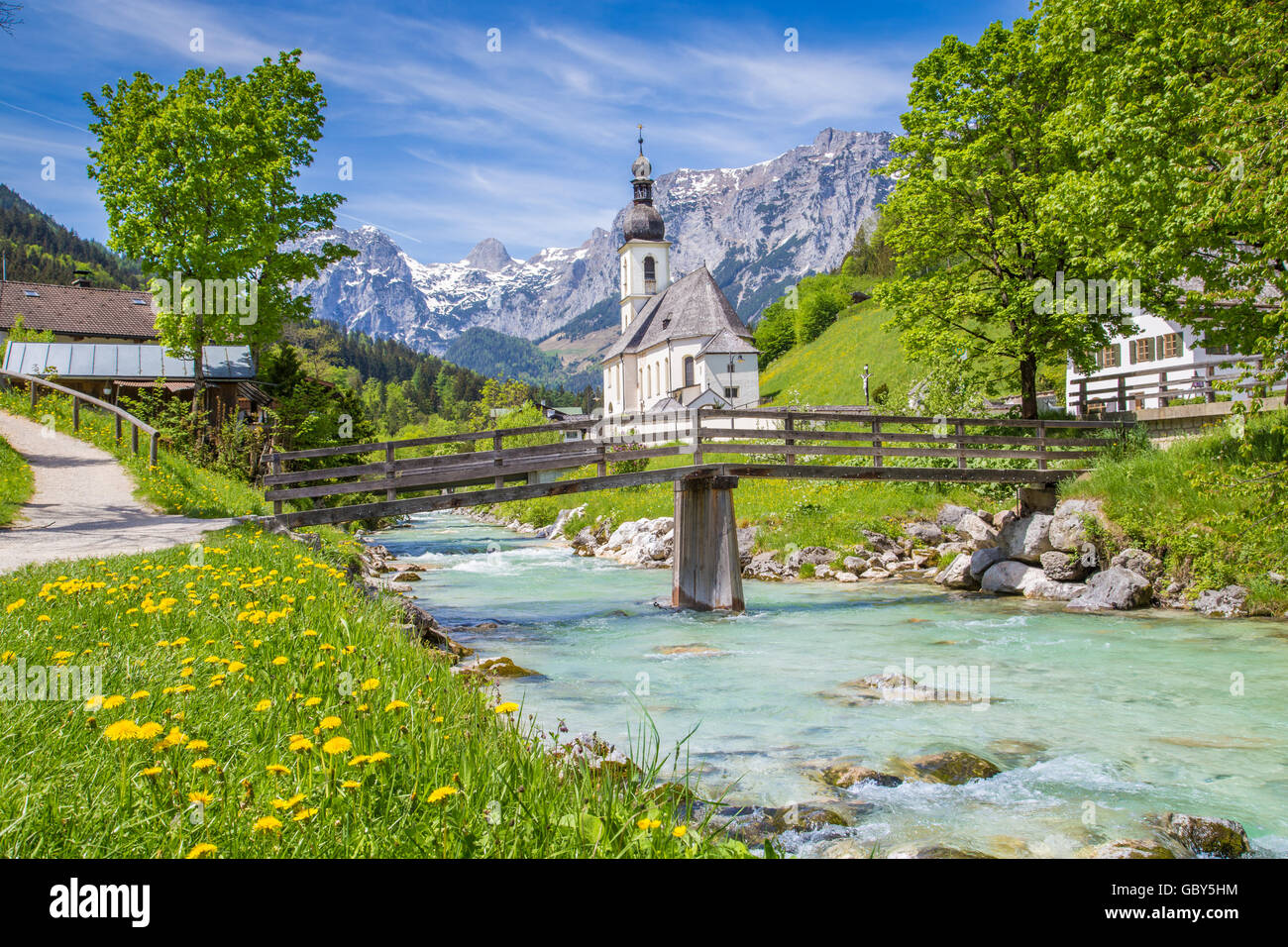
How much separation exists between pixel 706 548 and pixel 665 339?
63.3 metres

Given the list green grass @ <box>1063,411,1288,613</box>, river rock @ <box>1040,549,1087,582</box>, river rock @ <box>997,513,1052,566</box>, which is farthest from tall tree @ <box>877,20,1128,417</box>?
river rock @ <box>1040,549,1087,582</box>

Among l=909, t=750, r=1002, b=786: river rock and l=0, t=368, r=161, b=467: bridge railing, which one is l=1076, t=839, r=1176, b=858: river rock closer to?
l=909, t=750, r=1002, b=786: river rock

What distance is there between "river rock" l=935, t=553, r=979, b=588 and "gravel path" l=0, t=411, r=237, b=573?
1648cm

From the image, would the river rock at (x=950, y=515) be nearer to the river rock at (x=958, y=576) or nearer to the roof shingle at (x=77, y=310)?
the river rock at (x=958, y=576)

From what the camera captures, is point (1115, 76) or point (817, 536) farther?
point (817, 536)

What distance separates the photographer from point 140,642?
5.89 meters

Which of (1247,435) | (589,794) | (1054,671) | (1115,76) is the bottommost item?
(1054,671)

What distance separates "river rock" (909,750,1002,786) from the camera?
25.7 feet

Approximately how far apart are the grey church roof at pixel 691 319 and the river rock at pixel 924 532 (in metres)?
49.2

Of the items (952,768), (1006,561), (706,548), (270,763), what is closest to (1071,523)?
(1006,561)
